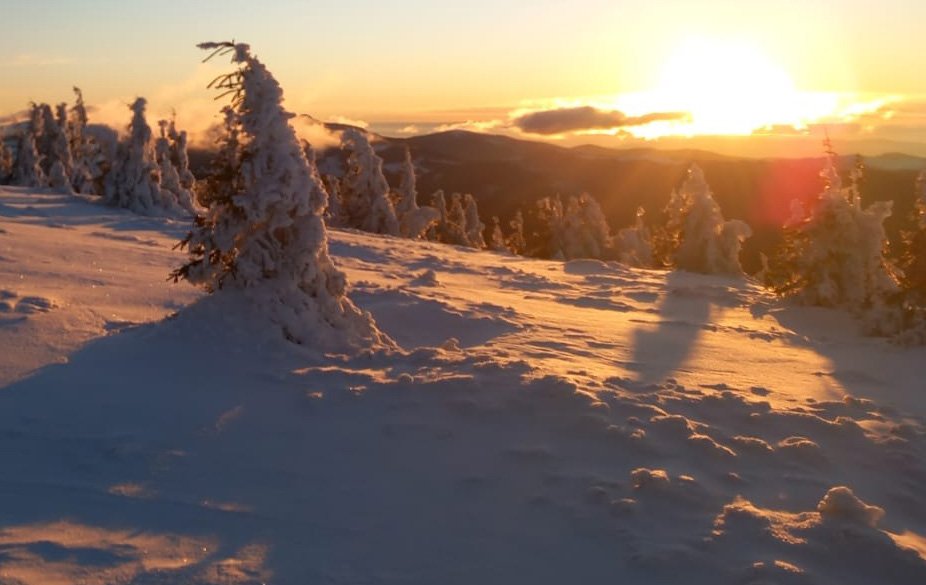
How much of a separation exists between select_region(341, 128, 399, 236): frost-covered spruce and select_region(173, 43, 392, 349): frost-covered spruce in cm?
3210

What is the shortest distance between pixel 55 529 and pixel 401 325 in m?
6.76

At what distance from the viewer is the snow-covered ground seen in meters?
4.90

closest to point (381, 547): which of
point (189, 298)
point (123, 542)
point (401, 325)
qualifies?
point (123, 542)

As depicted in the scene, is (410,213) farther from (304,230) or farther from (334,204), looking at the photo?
(304,230)

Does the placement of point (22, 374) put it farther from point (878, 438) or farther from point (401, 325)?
point (878, 438)

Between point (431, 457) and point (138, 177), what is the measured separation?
26.8 metres

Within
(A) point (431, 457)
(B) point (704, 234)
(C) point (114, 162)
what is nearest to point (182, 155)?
(C) point (114, 162)

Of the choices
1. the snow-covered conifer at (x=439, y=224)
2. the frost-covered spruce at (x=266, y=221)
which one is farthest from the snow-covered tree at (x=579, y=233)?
the frost-covered spruce at (x=266, y=221)

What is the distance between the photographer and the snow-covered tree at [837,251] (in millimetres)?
16359

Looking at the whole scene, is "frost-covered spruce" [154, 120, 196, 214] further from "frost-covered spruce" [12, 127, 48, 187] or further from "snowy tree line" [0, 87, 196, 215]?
"frost-covered spruce" [12, 127, 48, 187]

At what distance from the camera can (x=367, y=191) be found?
4200cm

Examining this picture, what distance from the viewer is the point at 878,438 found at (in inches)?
289

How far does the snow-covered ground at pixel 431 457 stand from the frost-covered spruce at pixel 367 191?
30.3 meters

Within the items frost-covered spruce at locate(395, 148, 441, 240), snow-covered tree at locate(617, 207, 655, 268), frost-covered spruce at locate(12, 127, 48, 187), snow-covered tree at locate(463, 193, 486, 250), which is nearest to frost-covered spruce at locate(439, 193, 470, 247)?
snow-covered tree at locate(463, 193, 486, 250)
